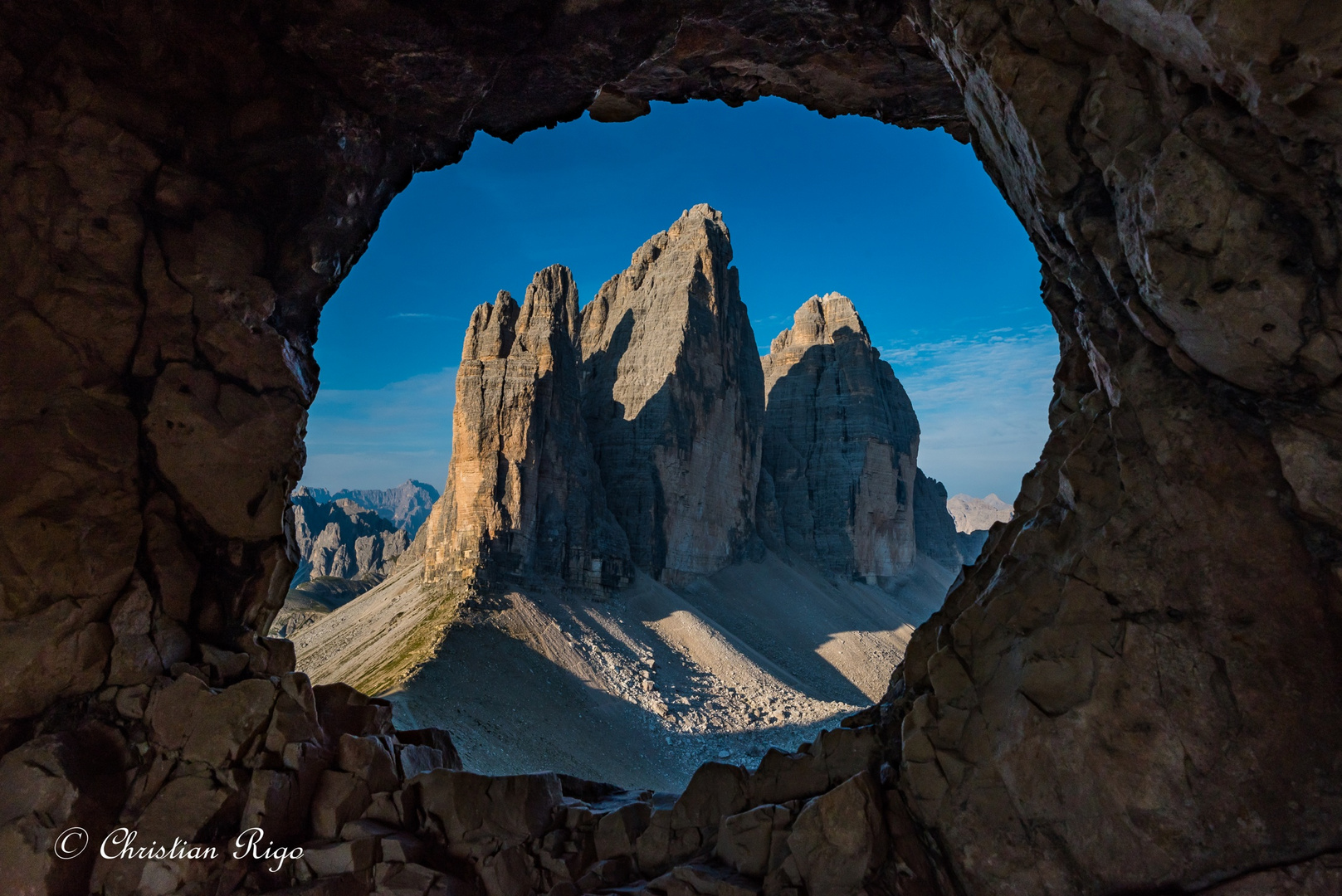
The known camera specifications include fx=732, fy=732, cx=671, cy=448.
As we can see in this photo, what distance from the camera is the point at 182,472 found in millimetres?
11633

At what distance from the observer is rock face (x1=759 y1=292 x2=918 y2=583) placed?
8719cm

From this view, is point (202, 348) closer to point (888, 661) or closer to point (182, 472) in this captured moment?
point (182, 472)

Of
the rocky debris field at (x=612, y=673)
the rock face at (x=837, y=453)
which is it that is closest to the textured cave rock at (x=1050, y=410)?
the rocky debris field at (x=612, y=673)

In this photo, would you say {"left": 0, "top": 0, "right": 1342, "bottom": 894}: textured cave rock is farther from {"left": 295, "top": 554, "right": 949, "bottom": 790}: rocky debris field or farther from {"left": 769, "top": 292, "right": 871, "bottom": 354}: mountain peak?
{"left": 769, "top": 292, "right": 871, "bottom": 354}: mountain peak

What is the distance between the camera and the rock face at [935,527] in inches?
4402

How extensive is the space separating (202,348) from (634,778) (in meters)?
28.9

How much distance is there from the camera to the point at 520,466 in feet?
163

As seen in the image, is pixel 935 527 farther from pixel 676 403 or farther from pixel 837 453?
pixel 676 403

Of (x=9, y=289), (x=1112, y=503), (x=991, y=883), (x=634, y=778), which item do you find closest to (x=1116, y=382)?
(x=1112, y=503)

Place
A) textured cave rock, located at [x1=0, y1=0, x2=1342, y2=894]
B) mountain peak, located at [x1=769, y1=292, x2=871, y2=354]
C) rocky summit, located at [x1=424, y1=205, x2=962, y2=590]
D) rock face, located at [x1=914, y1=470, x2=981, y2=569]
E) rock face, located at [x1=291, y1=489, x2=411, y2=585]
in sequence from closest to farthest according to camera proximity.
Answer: textured cave rock, located at [x1=0, y1=0, x2=1342, y2=894] → rocky summit, located at [x1=424, y1=205, x2=962, y2=590] → mountain peak, located at [x1=769, y1=292, x2=871, y2=354] → rock face, located at [x1=291, y1=489, x2=411, y2=585] → rock face, located at [x1=914, y1=470, x2=981, y2=569]

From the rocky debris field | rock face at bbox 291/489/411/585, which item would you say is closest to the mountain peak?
the rocky debris field

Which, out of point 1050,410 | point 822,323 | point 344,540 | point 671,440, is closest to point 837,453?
point 822,323

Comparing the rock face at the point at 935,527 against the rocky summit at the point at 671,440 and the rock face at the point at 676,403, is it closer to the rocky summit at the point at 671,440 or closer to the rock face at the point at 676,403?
the rocky summit at the point at 671,440

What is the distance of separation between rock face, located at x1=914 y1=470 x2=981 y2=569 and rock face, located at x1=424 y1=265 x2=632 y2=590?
69.7 meters
